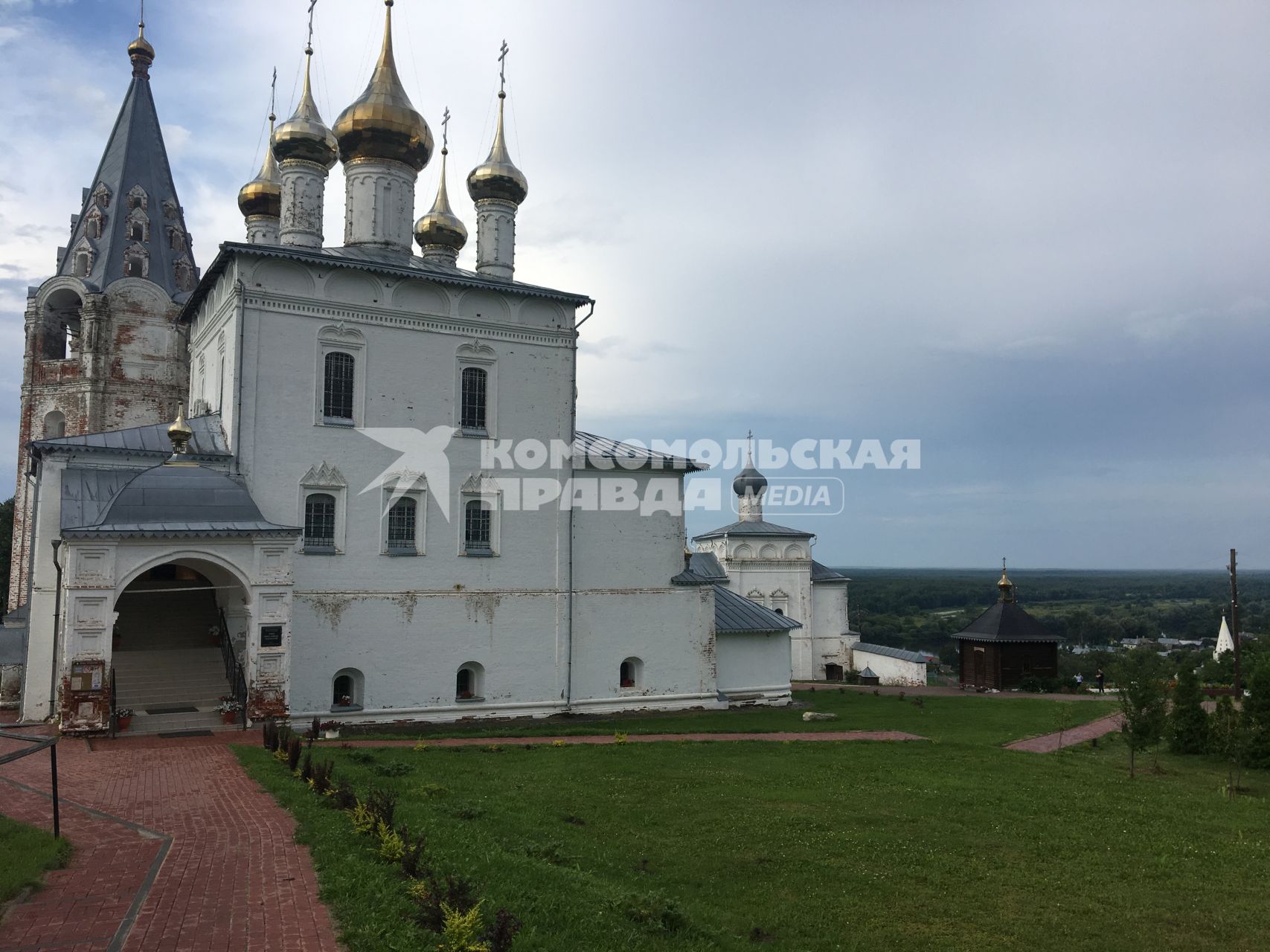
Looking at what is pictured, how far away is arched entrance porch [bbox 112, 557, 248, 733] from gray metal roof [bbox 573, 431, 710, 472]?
287 inches

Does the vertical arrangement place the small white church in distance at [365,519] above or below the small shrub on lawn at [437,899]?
above

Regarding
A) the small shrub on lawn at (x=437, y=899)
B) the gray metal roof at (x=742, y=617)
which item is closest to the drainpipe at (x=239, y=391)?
the gray metal roof at (x=742, y=617)

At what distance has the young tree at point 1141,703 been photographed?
13.2m

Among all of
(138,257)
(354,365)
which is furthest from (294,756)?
Answer: (138,257)

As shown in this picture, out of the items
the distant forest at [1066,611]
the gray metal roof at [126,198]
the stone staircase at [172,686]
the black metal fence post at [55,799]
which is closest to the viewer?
the black metal fence post at [55,799]

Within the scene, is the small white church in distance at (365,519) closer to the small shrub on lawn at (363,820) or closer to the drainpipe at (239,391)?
the drainpipe at (239,391)

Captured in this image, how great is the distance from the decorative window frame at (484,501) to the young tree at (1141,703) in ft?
36.7

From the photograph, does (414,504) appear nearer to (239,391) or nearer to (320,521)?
(320,521)

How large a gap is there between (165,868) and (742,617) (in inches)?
620

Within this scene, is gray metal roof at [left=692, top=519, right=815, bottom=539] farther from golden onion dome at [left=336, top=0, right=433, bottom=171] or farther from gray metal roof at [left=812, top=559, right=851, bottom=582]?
golden onion dome at [left=336, top=0, right=433, bottom=171]

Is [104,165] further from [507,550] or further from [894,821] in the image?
[894,821]

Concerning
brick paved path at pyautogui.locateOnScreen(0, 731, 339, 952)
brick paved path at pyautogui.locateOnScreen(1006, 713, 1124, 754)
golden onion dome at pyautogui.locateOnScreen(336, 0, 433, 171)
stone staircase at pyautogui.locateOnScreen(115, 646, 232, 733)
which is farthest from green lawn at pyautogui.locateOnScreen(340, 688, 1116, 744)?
golden onion dome at pyautogui.locateOnScreen(336, 0, 433, 171)

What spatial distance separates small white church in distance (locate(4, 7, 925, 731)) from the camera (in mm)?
14430

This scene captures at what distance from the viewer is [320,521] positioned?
1661cm
